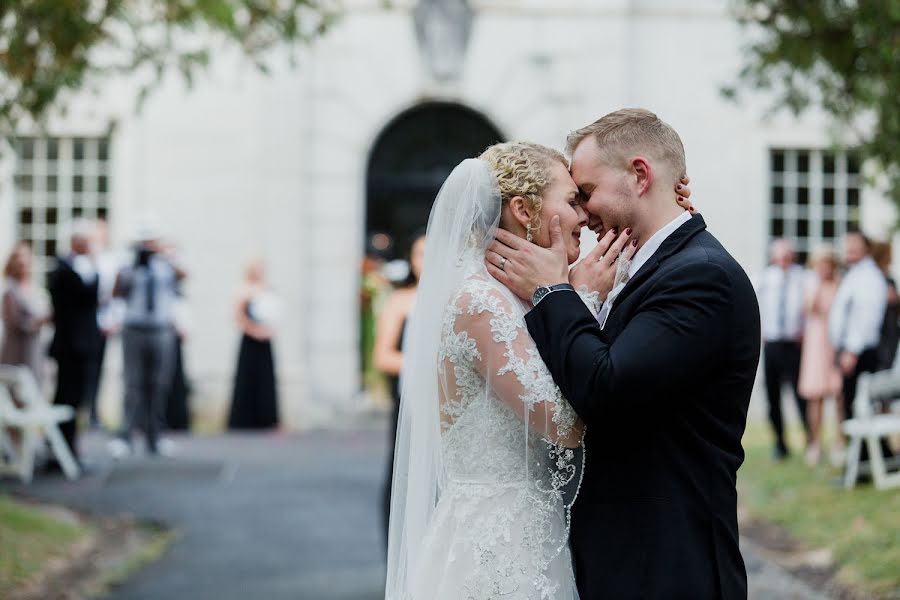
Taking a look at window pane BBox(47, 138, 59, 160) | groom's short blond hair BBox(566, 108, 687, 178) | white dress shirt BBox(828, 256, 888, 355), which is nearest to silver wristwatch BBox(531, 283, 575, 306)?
groom's short blond hair BBox(566, 108, 687, 178)

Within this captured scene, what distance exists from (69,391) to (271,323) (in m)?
4.13

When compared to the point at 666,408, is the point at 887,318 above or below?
below

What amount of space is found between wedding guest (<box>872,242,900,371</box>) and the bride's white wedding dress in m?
8.97

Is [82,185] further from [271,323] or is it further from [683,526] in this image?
[683,526]

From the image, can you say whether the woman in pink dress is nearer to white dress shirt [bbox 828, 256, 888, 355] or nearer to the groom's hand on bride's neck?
white dress shirt [bbox 828, 256, 888, 355]

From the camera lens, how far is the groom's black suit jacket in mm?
3113

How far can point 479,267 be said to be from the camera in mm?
3645

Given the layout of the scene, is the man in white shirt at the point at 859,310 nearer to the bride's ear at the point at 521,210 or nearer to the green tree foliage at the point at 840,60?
the green tree foliage at the point at 840,60

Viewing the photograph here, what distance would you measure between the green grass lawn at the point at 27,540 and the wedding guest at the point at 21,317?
3.14 metres

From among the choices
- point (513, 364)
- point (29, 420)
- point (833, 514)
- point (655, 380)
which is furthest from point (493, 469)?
point (29, 420)

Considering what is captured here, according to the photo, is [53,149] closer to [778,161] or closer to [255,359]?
[255,359]

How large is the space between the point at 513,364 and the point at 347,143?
1538cm

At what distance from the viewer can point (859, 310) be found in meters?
11.7

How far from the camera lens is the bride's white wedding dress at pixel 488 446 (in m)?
3.41
